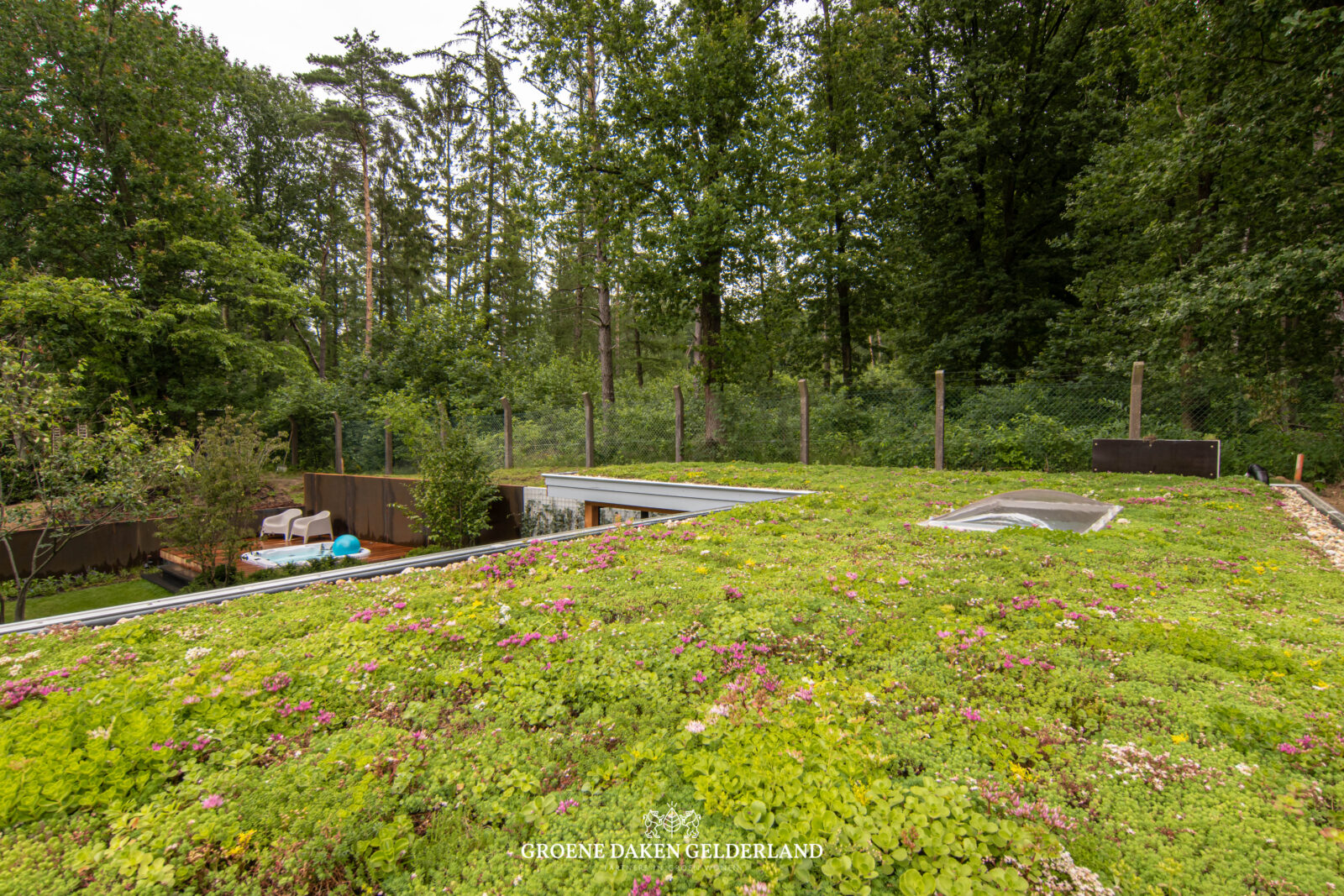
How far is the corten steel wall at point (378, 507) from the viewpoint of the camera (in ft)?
30.0

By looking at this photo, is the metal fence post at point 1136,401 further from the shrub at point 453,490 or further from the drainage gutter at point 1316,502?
the shrub at point 453,490

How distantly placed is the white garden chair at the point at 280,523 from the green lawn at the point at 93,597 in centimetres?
222

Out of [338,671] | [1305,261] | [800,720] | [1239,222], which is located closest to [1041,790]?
[800,720]

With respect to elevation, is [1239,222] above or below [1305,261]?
above

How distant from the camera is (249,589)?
3336 mm

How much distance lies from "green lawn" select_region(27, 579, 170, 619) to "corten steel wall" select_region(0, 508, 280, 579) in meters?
0.59

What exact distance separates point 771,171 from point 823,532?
338 inches

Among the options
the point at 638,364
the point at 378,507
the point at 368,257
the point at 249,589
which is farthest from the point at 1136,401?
the point at 368,257

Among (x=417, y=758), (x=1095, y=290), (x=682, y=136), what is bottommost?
(x=417, y=758)

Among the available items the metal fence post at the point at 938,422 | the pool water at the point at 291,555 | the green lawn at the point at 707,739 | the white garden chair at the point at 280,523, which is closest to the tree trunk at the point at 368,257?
the white garden chair at the point at 280,523

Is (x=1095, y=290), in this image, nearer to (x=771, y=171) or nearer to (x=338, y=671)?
(x=771, y=171)

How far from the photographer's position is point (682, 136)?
420 inches

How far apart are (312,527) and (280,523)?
84 cm

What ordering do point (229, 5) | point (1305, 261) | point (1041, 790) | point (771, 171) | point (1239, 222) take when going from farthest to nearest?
point (229, 5) < point (771, 171) < point (1239, 222) < point (1305, 261) < point (1041, 790)
